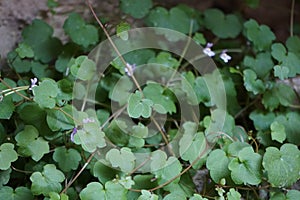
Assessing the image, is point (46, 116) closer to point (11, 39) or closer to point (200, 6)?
point (11, 39)

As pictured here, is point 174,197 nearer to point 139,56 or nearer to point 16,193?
point 16,193

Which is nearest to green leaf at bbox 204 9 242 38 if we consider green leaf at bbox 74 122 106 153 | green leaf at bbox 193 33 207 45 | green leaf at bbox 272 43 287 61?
green leaf at bbox 193 33 207 45

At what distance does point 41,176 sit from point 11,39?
1.97ft

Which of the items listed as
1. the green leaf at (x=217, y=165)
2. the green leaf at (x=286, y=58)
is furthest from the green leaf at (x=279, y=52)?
the green leaf at (x=217, y=165)

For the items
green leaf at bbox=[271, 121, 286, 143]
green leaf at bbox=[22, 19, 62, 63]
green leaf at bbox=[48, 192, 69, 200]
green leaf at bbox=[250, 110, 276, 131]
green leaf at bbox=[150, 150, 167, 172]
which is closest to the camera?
green leaf at bbox=[48, 192, 69, 200]

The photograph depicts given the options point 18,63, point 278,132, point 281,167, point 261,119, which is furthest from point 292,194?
point 18,63

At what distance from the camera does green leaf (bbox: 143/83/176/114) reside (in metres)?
1.43

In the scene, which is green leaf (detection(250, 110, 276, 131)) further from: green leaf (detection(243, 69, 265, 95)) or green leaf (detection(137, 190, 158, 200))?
green leaf (detection(137, 190, 158, 200))

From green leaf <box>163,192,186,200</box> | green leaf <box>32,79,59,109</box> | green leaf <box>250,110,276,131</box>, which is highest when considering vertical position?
green leaf <box>32,79,59,109</box>

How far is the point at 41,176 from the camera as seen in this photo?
4.01 ft

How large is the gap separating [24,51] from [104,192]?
520mm

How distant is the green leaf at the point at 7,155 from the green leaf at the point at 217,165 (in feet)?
1.60

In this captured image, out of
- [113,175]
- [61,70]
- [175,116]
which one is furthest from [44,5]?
[113,175]

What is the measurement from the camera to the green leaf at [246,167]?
1.23 meters
